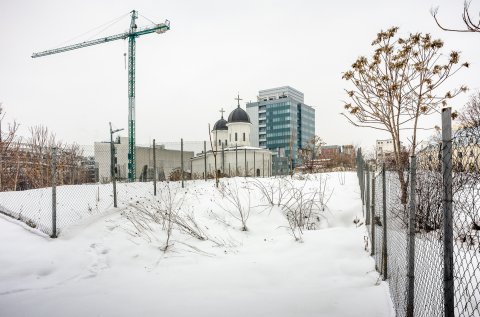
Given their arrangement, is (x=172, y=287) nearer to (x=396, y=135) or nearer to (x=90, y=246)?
(x=90, y=246)

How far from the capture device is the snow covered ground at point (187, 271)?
15.2ft

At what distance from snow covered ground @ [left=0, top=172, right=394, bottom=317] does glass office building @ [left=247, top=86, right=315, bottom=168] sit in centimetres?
11277

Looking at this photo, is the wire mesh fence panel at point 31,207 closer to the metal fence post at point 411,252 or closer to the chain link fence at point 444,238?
the chain link fence at point 444,238

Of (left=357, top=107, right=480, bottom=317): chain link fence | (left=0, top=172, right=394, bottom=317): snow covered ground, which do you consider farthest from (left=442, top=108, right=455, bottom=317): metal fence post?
(left=0, top=172, right=394, bottom=317): snow covered ground

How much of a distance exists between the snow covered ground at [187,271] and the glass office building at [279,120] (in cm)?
11277

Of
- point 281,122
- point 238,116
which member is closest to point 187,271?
point 238,116

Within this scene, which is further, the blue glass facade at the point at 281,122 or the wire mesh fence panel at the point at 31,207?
the blue glass facade at the point at 281,122

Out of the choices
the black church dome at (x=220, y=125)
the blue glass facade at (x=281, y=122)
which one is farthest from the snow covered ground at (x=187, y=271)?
the blue glass facade at (x=281, y=122)

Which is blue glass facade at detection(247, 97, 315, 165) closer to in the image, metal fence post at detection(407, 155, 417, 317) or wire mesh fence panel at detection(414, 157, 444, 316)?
wire mesh fence panel at detection(414, 157, 444, 316)

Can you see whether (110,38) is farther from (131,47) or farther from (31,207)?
(31,207)

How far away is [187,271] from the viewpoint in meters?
6.47

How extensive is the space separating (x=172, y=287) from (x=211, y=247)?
2705 mm

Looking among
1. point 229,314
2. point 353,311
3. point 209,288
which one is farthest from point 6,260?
point 353,311

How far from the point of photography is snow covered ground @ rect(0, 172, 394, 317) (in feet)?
15.2
